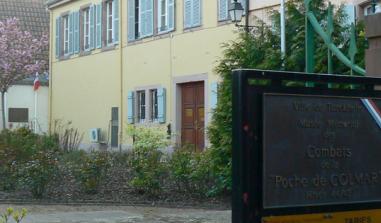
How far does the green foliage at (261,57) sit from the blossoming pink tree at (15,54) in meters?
21.4

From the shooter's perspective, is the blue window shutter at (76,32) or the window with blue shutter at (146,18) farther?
the blue window shutter at (76,32)

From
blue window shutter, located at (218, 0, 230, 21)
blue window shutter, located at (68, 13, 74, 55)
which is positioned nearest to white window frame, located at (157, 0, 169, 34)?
blue window shutter, located at (218, 0, 230, 21)

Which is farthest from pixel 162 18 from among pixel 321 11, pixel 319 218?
pixel 319 218

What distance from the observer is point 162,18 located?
75.7 feet

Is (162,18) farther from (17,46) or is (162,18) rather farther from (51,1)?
(17,46)

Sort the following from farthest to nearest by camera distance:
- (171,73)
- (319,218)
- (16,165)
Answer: (171,73) → (16,165) → (319,218)

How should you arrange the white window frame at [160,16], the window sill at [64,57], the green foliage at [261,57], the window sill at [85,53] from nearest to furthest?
the green foliage at [261,57]
the white window frame at [160,16]
the window sill at [85,53]
the window sill at [64,57]

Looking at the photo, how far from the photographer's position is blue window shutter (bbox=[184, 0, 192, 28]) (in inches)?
841

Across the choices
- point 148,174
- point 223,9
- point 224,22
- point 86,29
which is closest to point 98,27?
point 86,29

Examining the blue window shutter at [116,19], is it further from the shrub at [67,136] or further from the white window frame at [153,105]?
the shrub at [67,136]

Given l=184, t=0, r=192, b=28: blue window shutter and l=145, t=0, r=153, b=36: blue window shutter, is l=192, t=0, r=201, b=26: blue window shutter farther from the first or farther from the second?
l=145, t=0, r=153, b=36: blue window shutter

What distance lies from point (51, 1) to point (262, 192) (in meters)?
27.7

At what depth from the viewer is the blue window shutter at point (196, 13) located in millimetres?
20969

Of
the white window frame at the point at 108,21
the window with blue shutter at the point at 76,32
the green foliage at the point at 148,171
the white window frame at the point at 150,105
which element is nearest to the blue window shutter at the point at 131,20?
the white window frame at the point at 108,21
